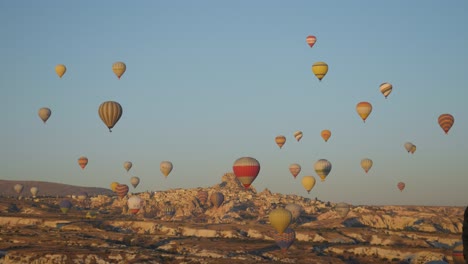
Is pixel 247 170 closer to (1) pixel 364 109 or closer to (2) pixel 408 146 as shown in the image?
(1) pixel 364 109

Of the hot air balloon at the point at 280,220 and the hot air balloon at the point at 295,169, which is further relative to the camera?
the hot air balloon at the point at 295,169

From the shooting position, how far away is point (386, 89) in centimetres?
14188

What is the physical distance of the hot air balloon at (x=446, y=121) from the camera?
5162 inches

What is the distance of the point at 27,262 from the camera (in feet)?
379

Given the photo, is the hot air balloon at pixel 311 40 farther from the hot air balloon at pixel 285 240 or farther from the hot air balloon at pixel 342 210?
the hot air balloon at pixel 342 210

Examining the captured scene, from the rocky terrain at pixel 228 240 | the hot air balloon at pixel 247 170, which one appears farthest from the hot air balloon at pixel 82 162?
the hot air balloon at pixel 247 170

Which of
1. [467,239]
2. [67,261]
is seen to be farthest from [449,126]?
[467,239]

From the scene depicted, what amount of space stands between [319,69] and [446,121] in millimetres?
26016

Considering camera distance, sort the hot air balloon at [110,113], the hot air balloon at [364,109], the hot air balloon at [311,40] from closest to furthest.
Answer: the hot air balloon at [110,113] < the hot air balloon at [311,40] < the hot air balloon at [364,109]

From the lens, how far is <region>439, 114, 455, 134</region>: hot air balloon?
131 metres

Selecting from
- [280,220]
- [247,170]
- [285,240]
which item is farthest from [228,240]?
[247,170]

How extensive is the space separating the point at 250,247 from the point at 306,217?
2344 inches

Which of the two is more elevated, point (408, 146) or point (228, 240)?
point (408, 146)

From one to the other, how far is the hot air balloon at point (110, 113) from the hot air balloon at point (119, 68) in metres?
15.4
